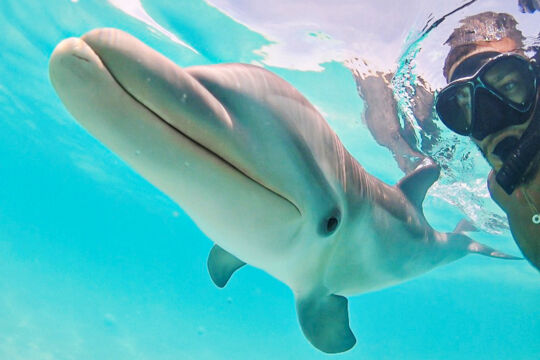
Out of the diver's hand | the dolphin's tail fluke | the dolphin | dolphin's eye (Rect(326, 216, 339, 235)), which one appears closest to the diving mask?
the diver's hand

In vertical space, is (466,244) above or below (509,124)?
below

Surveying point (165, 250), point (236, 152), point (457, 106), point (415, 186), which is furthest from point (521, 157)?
point (165, 250)

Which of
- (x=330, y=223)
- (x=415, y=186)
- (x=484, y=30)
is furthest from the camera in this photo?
(x=484, y=30)

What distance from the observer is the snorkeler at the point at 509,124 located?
12.8 feet

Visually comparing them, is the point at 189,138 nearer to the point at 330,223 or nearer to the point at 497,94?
the point at 330,223

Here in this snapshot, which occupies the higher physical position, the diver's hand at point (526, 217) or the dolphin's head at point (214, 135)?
the dolphin's head at point (214, 135)

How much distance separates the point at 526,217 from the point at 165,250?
38.0 meters

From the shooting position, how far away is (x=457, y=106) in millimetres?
4848

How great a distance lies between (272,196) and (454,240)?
17.5 ft

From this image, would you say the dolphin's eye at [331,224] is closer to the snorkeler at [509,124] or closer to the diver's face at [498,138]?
the snorkeler at [509,124]

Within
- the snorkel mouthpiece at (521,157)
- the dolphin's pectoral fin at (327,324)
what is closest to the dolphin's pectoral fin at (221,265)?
the dolphin's pectoral fin at (327,324)

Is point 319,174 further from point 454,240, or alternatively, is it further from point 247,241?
point 454,240

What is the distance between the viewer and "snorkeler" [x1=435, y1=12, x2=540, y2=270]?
12.8ft

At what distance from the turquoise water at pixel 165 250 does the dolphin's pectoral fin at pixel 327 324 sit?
494cm
